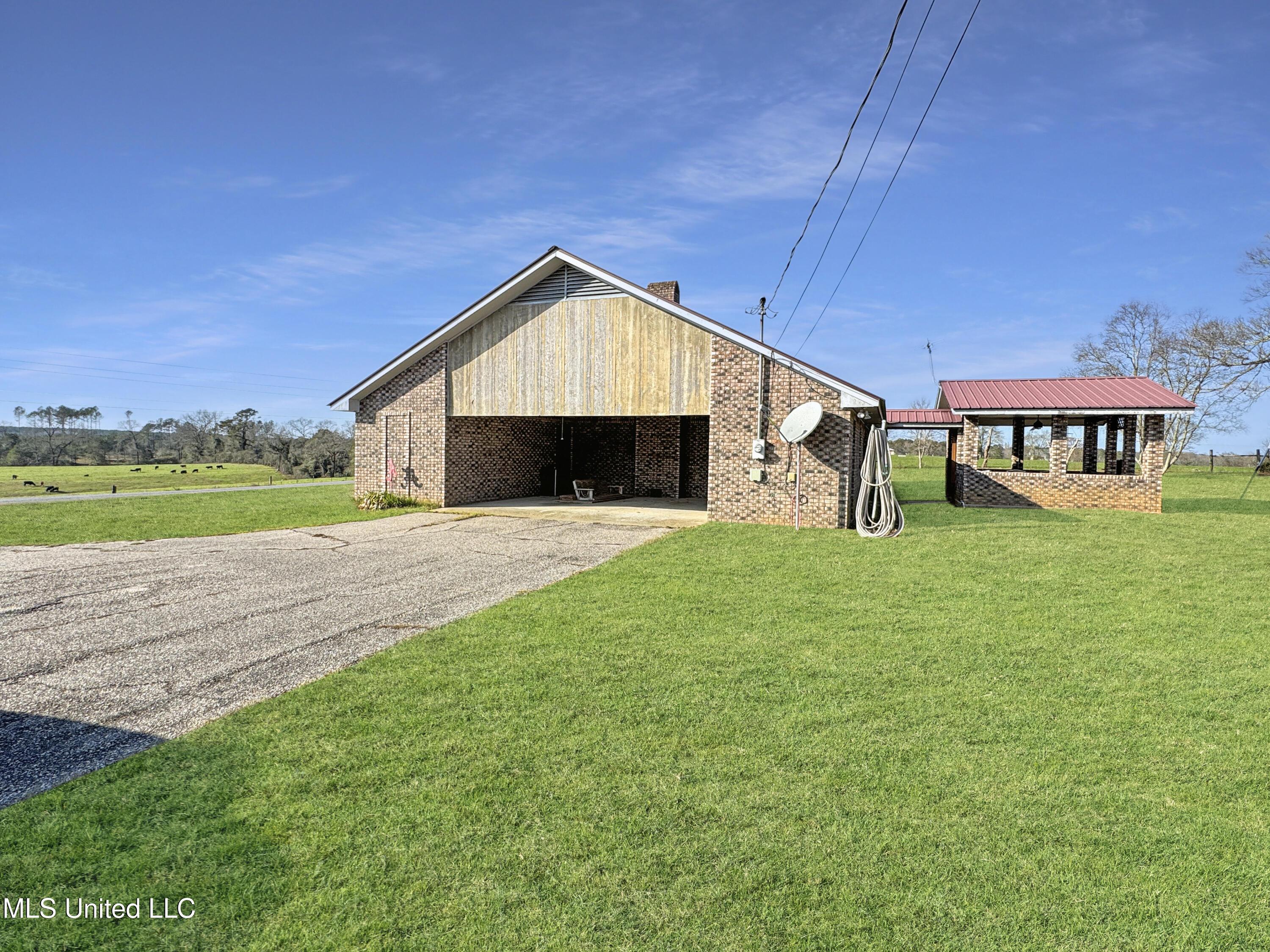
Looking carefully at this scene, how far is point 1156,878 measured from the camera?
3.07 m

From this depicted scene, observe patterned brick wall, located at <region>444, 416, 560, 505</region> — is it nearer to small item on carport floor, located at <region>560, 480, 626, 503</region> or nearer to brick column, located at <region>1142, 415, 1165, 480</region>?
small item on carport floor, located at <region>560, 480, 626, 503</region>

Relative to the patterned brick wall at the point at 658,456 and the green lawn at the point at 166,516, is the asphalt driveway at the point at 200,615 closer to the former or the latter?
the green lawn at the point at 166,516

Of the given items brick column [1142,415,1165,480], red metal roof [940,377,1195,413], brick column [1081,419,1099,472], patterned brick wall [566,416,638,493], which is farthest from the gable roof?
brick column [1081,419,1099,472]

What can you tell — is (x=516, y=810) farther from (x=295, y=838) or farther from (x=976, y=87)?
(x=976, y=87)

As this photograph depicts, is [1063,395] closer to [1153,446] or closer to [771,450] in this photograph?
[1153,446]

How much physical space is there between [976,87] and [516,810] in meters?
9.83

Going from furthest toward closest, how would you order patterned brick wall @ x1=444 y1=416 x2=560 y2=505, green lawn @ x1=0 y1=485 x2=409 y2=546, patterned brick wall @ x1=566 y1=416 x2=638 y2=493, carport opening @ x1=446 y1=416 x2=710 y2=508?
1. patterned brick wall @ x1=566 y1=416 x2=638 y2=493
2. carport opening @ x1=446 y1=416 x2=710 y2=508
3. patterned brick wall @ x1=444 y1=416 x2=560 y2=505
4. green lawn @ x1=0 y1=485 x2=409 y2=546

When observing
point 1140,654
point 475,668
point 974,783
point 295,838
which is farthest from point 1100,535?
point 295,838

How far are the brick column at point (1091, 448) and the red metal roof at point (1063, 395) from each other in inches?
60.1

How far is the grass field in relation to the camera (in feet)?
87.9

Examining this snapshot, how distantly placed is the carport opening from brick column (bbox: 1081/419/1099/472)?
482 inches

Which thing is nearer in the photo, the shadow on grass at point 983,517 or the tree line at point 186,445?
the shadow on grass at point 983,517

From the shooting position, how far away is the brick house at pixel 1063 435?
64.1 feet

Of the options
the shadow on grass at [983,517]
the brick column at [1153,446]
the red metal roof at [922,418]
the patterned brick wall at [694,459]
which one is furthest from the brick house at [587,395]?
the brick column at [1153,446]
